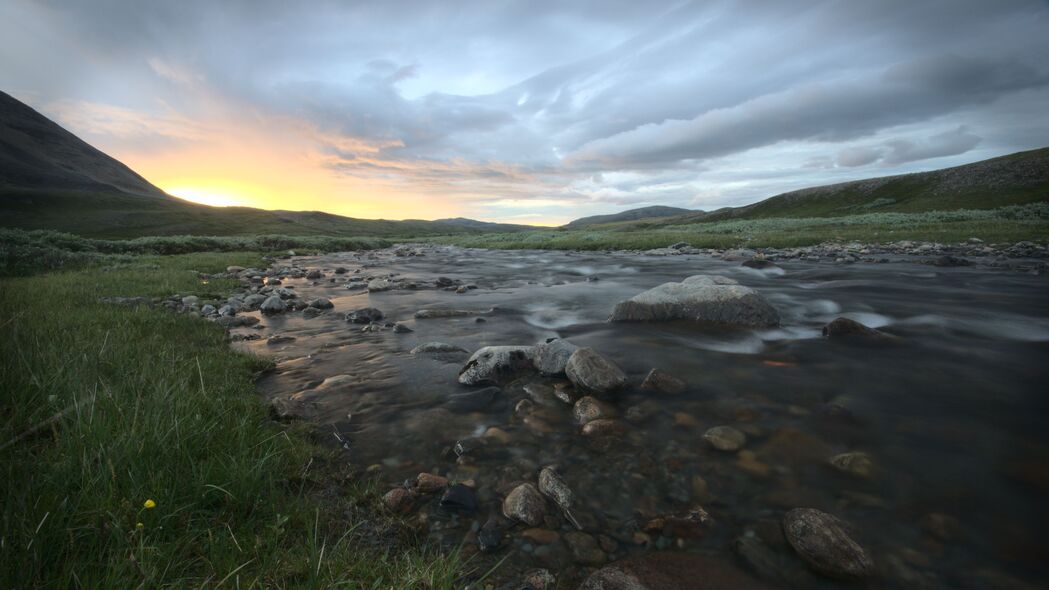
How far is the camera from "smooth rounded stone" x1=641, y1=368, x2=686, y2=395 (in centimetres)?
525

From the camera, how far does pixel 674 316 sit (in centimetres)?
882

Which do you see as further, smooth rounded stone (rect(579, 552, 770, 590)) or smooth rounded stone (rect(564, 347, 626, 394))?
smooth rounded stone (rect(564, 347, 626, 394))

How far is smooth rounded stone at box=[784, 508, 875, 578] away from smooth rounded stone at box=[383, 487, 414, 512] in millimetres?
2683

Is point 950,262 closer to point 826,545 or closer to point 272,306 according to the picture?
point 826,545

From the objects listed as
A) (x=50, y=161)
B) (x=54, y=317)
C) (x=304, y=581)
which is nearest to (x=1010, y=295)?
(x=304, y=581)

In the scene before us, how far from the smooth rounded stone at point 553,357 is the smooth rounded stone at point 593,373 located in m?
0.20

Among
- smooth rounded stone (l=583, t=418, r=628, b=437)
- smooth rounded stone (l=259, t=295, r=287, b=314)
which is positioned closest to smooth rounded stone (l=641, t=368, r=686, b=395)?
smooth rounded stone (l=583, t=418, r=628, b=437)

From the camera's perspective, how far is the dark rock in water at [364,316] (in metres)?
9.43

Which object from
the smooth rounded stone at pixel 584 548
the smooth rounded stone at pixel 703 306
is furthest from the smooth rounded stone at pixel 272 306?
the smooth rounded stone at pixel 584 548

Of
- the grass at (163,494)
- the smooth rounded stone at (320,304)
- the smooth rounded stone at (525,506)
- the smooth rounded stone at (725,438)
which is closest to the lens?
the grass at (163,494)

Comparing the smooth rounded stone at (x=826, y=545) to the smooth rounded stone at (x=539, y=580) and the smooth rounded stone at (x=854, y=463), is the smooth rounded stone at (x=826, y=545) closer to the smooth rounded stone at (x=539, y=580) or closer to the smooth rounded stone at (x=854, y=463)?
the smooth rounded stone at (x=854, y=463)

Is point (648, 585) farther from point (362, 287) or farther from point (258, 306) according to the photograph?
point (362, 287)

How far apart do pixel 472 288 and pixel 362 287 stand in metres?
3.95

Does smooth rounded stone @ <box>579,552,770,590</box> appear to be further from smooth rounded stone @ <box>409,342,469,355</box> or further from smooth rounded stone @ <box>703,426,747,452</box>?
smooth rounded stone @ <box>409,342,469,355</box>
